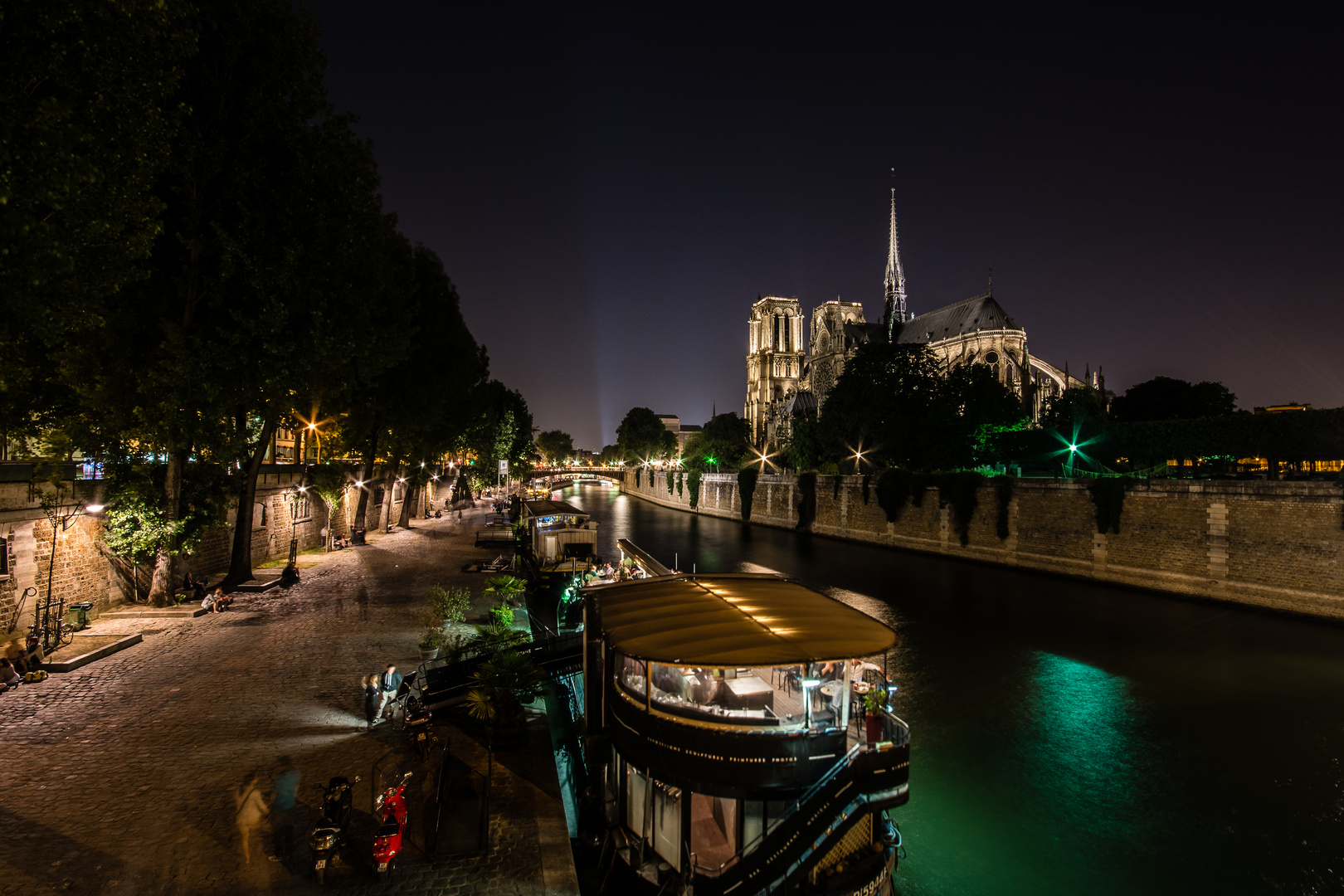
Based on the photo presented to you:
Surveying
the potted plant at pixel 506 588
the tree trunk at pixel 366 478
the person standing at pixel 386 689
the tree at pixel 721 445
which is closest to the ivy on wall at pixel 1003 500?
the potted plant at pixel 506 588

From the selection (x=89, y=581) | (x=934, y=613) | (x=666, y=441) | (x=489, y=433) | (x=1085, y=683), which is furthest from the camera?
(x=666, y=441)

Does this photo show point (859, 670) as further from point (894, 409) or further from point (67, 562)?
point (894, 409)

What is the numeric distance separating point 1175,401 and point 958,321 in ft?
84.6

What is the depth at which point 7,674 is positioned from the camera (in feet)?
31.3

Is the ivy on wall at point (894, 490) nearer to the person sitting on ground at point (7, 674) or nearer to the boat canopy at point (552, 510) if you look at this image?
the boat canopy at point (552, 510)

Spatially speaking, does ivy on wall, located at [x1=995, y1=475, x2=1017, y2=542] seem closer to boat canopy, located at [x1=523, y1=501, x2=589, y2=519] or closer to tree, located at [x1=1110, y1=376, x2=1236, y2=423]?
boat canopy, located at [x1=523, y1=501, x2=589, y2=519]

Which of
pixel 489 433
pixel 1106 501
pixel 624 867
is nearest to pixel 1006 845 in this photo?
pixel 624 867

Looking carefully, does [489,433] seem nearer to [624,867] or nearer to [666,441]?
[624,867]

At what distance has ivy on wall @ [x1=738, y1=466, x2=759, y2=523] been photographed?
54.1m

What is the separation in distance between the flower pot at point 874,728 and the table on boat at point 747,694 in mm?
951

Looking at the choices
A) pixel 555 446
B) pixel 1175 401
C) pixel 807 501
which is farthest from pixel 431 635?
pixel 555 446

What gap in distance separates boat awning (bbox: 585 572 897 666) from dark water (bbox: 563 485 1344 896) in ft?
13.0

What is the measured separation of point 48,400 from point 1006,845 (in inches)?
822

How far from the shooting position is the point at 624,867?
6.69 metres
